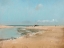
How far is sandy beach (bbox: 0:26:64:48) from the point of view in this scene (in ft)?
6.44

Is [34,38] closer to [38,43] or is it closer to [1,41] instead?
[38,43]

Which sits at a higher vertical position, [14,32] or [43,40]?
[14,32]

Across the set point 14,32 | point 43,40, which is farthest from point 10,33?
point 43,40

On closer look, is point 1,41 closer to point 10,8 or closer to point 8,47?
point 8,47

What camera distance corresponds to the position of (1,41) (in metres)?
2.05

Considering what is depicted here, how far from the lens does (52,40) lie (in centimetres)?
197

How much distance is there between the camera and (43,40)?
198 cm

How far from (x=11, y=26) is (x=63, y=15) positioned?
2.39 feet

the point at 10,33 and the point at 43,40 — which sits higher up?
the point at 10,33

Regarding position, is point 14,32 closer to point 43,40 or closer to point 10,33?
point 10,33

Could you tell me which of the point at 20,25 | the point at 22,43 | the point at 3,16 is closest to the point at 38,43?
the point at 22,43

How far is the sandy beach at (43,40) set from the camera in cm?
196

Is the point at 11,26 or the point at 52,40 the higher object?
the point at 11,26

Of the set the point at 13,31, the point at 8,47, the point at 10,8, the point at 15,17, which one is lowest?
the point at 8,47
